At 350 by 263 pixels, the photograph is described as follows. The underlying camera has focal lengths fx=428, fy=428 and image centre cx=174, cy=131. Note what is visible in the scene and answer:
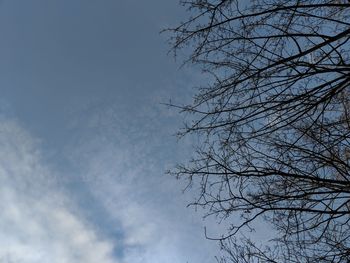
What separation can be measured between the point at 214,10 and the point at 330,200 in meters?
2.48

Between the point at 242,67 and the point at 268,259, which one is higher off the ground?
the point at 242,67

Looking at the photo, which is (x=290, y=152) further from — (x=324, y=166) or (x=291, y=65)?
(x=291, y=65)

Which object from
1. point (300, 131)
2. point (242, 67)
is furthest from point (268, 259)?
point (242, 67)

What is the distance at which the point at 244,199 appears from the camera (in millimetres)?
4656

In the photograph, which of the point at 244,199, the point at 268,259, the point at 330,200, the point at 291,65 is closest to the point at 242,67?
the point at 291,65

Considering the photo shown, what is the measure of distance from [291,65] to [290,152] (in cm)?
106

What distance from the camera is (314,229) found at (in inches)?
188

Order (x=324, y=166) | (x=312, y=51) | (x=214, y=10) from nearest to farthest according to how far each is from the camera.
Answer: (x=312, y=51) < (x=214, y=10) < (x=324, y=166)

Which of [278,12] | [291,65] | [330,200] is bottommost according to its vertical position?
[330,200]

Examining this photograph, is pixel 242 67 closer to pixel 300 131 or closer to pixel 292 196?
pixel 300 131

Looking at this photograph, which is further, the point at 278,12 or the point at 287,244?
the point at 287,244

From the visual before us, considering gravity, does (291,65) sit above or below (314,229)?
above

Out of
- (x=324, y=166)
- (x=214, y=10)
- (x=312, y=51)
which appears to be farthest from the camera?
(x=324, y=166)

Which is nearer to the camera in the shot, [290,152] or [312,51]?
[312,51]
